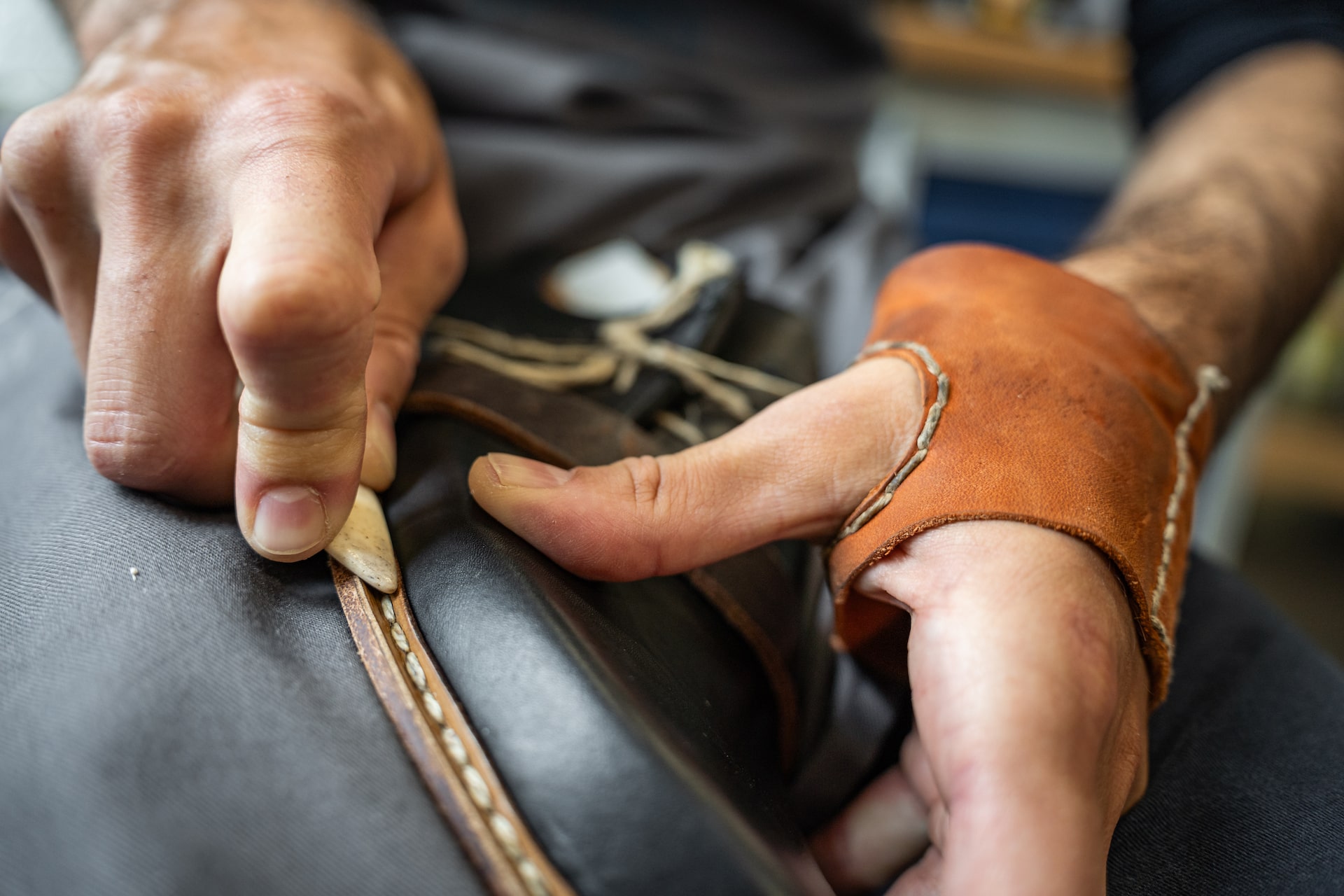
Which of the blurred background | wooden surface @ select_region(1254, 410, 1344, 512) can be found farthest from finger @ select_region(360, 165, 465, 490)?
wooden surface @ select_region(1254, 410, 1344, 512)

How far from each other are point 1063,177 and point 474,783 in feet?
10.4

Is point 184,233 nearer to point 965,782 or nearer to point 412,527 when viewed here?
point 412,527

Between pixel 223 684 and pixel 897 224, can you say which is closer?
pixel 223 684

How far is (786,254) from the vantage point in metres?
1.05

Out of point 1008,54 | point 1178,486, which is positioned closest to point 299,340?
point 1178,486

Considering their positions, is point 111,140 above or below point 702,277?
above

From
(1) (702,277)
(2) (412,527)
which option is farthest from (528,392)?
(1) (702,277)

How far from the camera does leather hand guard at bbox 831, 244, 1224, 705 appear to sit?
0.46m

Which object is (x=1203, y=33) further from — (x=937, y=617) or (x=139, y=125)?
(x=139, y=125)

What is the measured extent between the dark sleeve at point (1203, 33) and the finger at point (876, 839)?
1163 millimetres

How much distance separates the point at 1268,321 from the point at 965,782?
69 centimetres

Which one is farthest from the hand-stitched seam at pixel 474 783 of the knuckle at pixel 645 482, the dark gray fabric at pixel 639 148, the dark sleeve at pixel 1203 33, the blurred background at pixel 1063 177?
the blurred background at pixel 1063 177

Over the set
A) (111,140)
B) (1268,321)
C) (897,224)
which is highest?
(111,140)

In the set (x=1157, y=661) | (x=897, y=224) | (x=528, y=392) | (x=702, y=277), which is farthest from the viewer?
(x=897, y=224)
